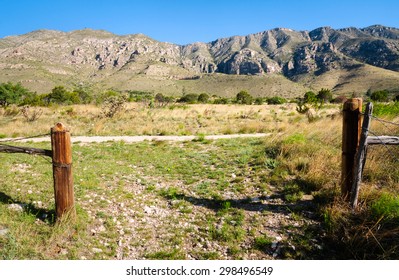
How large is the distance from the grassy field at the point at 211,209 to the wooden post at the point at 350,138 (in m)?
0.37

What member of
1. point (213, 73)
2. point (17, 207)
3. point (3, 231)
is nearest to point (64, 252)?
point (3, 231)

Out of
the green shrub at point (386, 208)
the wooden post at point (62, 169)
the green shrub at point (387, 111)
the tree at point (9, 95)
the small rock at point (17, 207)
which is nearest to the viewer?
the green shrub at point (386, 208)

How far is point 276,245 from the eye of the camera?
3.91m

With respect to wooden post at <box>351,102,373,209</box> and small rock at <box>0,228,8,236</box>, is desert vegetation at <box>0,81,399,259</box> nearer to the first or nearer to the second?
small rock at <box>0,228,8,236</box>

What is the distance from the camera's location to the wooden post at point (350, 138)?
4.45 metres

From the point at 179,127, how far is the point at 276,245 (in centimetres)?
1457

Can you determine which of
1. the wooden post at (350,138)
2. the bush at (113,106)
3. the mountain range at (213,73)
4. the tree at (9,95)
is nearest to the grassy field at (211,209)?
the wooden post at (350,138)

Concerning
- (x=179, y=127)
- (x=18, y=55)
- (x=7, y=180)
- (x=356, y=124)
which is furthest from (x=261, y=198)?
(x=18, y=55)

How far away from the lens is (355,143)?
4.48m

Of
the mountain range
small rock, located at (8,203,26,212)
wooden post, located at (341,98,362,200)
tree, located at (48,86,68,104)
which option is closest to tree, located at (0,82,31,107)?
tree, located at (48,86,68,104)

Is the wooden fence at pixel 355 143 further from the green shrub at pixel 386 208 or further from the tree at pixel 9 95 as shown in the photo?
the tree at pixel 9 95

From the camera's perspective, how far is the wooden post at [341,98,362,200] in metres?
4.45

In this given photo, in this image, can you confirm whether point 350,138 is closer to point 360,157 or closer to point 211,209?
point 360,157

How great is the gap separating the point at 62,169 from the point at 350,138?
4.79 metres
